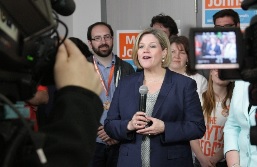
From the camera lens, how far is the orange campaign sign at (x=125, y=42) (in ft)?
18.5

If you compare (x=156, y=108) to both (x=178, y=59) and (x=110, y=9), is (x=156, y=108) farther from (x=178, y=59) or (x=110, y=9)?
(x=110, y=9)

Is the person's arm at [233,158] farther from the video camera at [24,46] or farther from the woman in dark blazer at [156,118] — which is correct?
the video camera at [24,46]

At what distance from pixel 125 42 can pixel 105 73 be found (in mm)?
1469

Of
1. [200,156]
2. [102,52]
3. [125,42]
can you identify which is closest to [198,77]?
[200,156]

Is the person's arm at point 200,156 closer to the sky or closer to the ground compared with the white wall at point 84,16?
closer to the ground

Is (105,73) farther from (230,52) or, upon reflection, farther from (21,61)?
(21,61)

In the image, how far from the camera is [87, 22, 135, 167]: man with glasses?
3943 mm

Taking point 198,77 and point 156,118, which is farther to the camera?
point 198,77

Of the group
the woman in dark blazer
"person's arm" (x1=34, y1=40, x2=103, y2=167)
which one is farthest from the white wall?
"person's arm" (x1=34, y1=40, x2=103, y2=167)

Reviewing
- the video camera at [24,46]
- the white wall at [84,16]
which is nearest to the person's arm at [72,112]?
the video camera at [24,46]

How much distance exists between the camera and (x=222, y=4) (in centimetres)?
538

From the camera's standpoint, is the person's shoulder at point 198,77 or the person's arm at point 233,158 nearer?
the person's arm at point 233,158

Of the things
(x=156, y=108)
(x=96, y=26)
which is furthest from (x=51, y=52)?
(x=96, y=26)

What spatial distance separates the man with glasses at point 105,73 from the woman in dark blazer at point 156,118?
1.65 feet
